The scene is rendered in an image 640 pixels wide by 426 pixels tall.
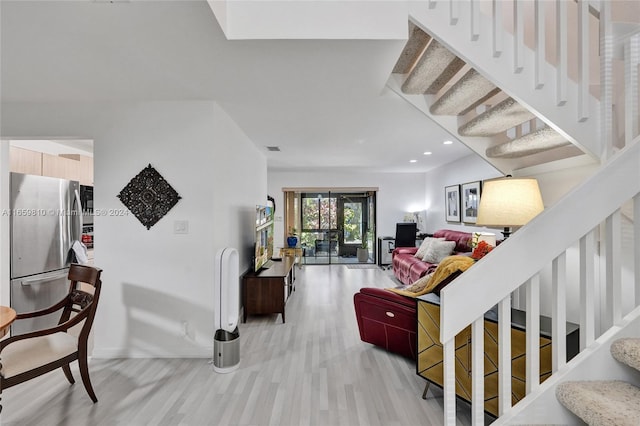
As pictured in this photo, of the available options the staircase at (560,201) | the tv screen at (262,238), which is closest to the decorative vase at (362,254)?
the tv screen at (262,238)

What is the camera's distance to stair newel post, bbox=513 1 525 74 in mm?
1741

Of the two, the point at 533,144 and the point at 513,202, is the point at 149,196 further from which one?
the point at 533,144

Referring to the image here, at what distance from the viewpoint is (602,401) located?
1.12 meters

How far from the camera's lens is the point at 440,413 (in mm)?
2027

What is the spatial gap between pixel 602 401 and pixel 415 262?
4.29 metres

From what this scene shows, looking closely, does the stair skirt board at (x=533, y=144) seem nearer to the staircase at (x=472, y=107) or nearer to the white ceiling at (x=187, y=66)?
the staircase at (x=472, y=107)

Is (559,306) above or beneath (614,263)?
beneath

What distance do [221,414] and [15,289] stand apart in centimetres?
255

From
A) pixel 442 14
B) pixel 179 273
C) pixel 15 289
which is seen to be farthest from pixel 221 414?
pixel 442 14

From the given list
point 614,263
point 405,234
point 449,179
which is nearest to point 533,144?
point 614,263

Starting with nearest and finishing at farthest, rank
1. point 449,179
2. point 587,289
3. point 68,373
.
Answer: point 587,289
point 68,373
point 449,179

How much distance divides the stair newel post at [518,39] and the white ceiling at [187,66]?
633 mm

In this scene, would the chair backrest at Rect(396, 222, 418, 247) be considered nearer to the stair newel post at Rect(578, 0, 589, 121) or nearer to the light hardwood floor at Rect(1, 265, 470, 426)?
the light hardwood floor at Rect(1, 265, 470, 426)

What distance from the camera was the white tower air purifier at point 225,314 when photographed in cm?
256
